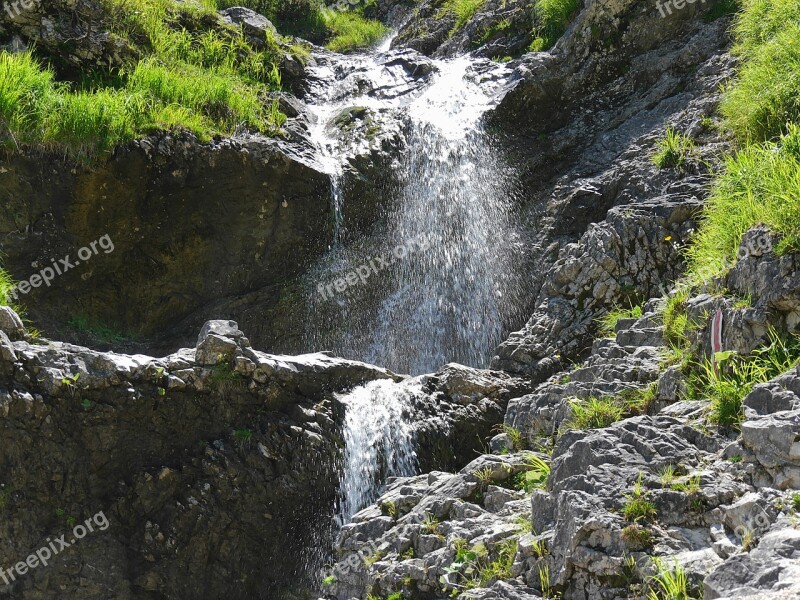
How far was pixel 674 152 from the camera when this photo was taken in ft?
33.7

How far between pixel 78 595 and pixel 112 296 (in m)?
5.37

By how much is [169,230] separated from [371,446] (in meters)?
5.24

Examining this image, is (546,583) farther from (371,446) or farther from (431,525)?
(371,446)

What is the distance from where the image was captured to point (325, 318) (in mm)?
12016

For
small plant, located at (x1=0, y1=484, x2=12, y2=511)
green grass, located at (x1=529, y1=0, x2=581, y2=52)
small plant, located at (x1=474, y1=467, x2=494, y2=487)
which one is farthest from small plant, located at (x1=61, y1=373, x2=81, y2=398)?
green grass, located at (x1=529, y1=0, x2=581, y2=52)

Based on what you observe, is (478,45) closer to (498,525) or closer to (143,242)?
(143,242)

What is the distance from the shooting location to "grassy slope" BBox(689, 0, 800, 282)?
6379 mm

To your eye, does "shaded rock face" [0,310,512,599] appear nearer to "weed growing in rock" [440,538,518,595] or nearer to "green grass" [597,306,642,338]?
"green grass" [597,306,642,338]

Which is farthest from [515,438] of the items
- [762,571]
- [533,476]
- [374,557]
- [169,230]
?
[169,230]

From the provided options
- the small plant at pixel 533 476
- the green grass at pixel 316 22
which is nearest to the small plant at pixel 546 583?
the small plant at pixel 533 476

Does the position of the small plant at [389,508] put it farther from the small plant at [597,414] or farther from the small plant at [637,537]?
the small plant at [637,537]

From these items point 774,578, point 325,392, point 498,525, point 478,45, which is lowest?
point 774,578

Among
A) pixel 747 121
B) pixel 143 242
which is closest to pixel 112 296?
pixel 143 242

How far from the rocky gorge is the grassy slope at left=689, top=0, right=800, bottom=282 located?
116mm
